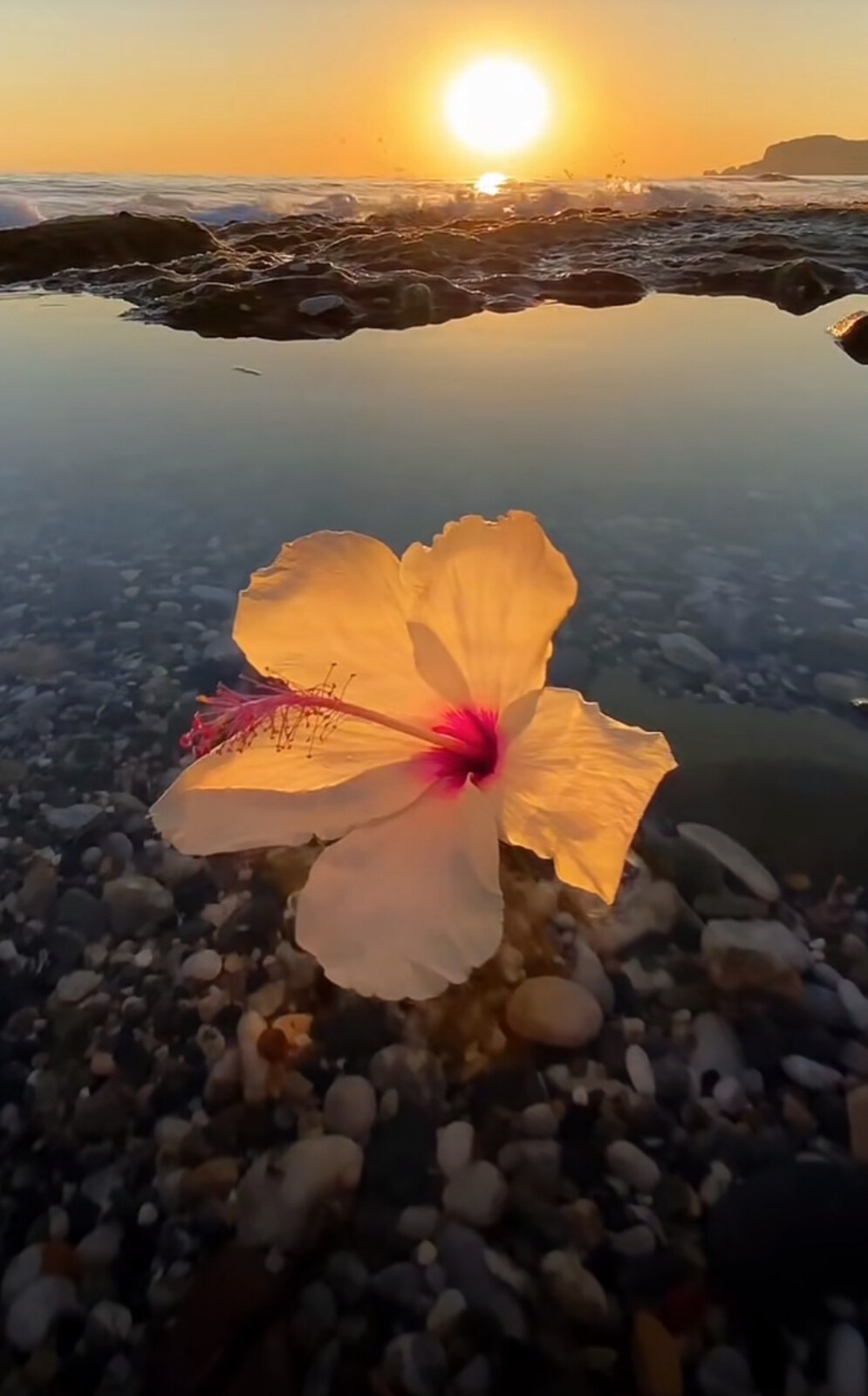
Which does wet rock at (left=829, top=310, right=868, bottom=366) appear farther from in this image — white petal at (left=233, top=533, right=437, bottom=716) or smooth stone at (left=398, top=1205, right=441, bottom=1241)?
smooth stone at (left=398, top=1205, right=441, bottom=1241)

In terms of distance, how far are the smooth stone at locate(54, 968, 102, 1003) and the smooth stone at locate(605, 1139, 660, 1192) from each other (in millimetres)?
714

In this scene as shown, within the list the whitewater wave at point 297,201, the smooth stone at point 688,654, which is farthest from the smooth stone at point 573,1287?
the whitewater wave at point 297,201

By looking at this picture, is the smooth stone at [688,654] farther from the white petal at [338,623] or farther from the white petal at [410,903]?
the white petal at [410,903]

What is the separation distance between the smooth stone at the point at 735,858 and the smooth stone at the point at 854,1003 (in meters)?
0.17

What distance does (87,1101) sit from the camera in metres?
1.25

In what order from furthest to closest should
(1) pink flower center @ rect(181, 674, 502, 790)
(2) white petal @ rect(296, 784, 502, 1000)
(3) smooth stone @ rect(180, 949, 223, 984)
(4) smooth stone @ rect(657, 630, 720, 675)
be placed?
(4) smooth stone @ rect(657, 630, 720, 675)
(3) smooth stone @ rect(180, 949, 223, 984)
(1) pink flower center @ rect(181, 674, 502, 790)
(2) white petal @ rect(296, 784, 502, 1000)

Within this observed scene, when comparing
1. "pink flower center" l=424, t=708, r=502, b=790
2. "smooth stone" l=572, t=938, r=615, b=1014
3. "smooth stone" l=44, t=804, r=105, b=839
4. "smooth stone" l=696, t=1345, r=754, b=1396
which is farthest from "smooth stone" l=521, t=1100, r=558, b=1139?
"smooth stone" l=44, t=804, r=105, b=839

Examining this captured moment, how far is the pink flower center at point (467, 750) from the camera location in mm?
1281

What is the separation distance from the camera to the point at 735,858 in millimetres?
1547

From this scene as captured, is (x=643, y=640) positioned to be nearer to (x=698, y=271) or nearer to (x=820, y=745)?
(x=820, y=745)

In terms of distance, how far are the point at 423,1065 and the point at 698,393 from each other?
3689mm

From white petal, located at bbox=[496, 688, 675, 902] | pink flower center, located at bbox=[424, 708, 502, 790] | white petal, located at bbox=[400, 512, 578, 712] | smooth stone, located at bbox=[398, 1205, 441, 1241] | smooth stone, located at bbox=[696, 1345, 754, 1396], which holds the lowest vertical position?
smooth stone, located at bbox=[696, 1345, 754, 1396]

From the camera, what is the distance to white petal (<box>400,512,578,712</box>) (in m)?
1.27

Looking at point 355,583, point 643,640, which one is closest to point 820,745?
point 643,640
